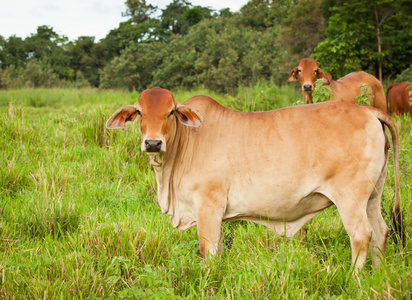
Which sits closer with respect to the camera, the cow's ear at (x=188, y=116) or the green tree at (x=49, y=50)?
the cow's ear at (x=188, y=116)

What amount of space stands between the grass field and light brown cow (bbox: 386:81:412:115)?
2.07m

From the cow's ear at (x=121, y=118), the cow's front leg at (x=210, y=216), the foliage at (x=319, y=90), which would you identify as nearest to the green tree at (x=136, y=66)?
the foliage at (x=319, y=90)

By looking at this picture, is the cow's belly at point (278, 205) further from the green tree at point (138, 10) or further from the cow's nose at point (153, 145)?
the green tree at point (138, 10)

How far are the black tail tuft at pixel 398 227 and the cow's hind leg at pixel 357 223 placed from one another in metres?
0.32

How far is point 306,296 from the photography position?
2.17 m

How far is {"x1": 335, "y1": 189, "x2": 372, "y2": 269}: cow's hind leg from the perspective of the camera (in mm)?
2559

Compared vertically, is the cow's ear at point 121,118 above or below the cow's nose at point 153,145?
above

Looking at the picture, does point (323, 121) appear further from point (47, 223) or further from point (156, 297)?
point (47, 223)

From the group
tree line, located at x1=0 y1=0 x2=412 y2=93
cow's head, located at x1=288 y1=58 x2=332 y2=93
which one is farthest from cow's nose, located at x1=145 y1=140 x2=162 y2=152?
tree line, located at x1=0 y1=0 x2=412 y2=93

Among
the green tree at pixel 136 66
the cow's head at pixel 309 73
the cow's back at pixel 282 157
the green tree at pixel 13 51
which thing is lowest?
the cow's back at pixel 282 157

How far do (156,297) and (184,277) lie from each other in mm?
374

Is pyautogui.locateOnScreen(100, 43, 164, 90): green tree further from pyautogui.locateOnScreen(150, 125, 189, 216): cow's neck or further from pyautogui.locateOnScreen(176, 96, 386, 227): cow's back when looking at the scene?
pyautogui.locateOnScreen(176, 96, 386, 227): cow's back

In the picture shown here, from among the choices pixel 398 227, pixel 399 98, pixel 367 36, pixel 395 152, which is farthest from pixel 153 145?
pixel 367 36

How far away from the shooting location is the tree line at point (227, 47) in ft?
35.3
